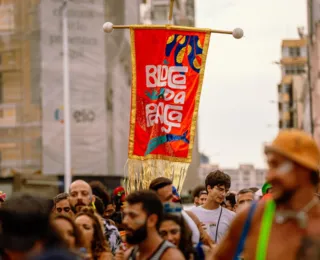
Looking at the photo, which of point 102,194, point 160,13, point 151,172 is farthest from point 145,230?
point 160,13

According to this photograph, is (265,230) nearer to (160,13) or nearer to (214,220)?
(214,220)

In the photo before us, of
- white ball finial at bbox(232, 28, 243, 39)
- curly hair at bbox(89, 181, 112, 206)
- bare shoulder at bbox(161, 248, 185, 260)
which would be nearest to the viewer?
bare shoulder at bbox(161, 248, 185, 260)

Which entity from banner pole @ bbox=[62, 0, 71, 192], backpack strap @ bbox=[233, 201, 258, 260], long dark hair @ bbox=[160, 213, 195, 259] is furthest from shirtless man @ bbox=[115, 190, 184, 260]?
banner pole @ bbox=[62, 0, 71, 192]

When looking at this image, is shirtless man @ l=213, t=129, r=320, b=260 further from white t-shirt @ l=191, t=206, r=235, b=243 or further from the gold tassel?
the gold tassel

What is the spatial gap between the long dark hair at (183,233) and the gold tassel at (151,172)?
9.58ft

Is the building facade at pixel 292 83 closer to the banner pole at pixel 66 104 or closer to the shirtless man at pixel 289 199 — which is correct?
the banner pole at pixel 66 104

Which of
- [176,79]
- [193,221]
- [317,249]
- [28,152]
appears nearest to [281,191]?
[317,249]

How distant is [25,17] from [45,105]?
3179 millimetres

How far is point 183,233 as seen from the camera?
581 centimetres

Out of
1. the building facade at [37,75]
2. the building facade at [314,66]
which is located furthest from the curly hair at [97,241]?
the building facade at [314,66]

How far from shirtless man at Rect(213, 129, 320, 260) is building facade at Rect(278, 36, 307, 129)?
87464 millimetres

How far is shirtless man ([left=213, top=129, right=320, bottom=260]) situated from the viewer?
3811 mm

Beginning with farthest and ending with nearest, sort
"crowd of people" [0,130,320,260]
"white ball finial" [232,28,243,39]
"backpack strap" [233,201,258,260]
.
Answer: "white ball finial" [232,28,243,39] → "backpack strap" [233,201,258,260] → "crowd of people" [0,130,320,260]

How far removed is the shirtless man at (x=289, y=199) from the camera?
3.81 metres
